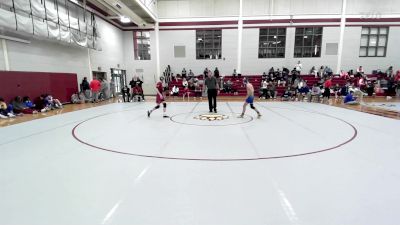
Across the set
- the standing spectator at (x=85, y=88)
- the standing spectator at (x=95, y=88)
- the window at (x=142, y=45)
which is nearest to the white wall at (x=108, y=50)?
the window at (x=142, y=45)

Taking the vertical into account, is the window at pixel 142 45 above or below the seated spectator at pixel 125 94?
above

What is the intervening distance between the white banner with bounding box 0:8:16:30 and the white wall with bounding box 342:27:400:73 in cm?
2212

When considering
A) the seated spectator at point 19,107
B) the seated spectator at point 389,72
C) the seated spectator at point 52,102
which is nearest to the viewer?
the seated spectator at point 19,107

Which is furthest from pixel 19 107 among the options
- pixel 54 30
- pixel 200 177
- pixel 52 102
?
pixel 200 177

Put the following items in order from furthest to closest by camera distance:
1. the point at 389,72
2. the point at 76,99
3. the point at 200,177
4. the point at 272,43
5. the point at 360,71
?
1. the point at 272,43
2. the point at 360,71
3. the point at 389,72
4. the point at 76,99
5. the point at 200,177

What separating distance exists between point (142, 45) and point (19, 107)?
12.8m

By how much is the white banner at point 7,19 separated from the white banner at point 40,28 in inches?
41.1

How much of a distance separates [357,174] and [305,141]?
69.1 inches

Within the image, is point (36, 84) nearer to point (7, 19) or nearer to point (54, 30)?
point (54, 30)

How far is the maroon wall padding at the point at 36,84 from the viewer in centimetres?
937

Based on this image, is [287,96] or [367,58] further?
[367,58]

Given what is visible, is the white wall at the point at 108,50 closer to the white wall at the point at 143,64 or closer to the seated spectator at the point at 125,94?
the white wall at the point at 143,64

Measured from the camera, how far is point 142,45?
20516 millimetres

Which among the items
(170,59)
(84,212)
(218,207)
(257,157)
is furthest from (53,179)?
(170,59)
